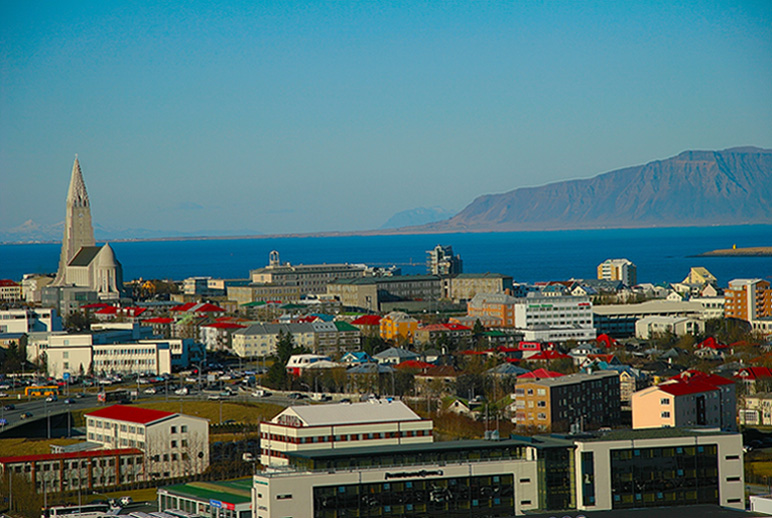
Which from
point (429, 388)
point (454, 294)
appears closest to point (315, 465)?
point (429, 388)

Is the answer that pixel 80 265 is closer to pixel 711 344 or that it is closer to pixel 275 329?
pixel 275 329

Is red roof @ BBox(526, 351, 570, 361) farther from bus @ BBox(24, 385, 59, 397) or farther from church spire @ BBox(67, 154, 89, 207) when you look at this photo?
church spire @ BBox(67, 154, 89, 207)

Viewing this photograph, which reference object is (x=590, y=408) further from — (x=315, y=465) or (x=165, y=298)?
(x=165, y=298)

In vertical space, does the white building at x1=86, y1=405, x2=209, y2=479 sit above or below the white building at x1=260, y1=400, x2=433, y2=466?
below

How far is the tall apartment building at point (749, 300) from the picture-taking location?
49.9m

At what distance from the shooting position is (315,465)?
55.5 feet

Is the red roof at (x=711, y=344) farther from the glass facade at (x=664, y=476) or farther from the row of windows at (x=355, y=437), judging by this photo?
the glass facade at (x=664, y=476)

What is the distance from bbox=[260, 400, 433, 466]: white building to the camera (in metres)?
21.2

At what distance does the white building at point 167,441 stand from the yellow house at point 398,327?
2128 cm

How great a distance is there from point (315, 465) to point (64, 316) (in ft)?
134

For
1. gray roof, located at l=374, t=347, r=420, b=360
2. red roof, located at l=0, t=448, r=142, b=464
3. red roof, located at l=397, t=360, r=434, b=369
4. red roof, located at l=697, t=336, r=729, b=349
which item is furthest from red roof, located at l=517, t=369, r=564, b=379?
red roof, located at l=0, t=448, r=142, b=464

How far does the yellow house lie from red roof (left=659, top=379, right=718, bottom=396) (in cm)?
1969

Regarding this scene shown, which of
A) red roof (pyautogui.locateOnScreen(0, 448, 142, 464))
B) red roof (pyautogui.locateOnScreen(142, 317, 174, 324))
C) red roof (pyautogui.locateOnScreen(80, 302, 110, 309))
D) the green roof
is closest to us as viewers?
the green roof

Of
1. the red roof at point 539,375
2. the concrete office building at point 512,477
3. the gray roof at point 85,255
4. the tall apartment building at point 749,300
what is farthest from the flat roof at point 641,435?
the gray roof at point 85,255
